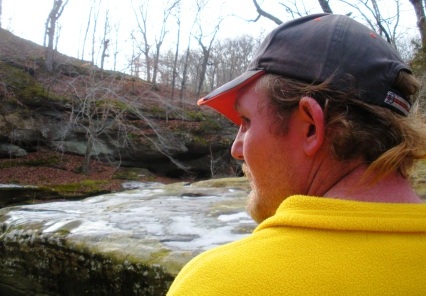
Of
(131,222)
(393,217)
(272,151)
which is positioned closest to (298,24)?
(272,151)

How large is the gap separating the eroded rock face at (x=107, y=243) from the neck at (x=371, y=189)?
226cm

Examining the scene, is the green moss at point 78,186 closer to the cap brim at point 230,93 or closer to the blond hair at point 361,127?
the cap brim at point 230,93

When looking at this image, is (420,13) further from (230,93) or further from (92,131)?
(92,131)

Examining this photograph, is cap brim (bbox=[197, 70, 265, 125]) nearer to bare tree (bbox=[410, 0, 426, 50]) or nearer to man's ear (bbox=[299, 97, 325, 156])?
man's ear (bbox=[299, 97, 325, 156])

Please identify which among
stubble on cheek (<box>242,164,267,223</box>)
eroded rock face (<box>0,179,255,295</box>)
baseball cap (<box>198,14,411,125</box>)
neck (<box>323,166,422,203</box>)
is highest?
baseball cap (<box>198,14,411,125</box>)

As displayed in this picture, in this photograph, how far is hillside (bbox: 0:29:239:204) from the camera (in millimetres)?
16812

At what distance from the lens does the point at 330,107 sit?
1054mm

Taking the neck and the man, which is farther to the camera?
the neck

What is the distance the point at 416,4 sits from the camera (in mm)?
10711

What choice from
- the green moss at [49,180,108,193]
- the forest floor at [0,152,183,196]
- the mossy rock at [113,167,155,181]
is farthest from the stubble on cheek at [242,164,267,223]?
the mossy rock at [113,167,155,181]

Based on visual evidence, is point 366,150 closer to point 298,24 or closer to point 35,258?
point 298,24

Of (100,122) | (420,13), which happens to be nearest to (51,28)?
(100,122)

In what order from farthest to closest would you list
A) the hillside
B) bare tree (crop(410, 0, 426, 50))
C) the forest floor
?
the hillside < the forest floor < bare tree (crop(410, 0, 426, 50))

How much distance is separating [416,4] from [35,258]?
409 inches
